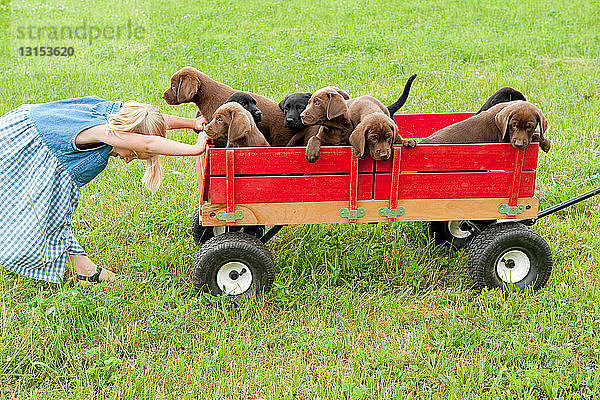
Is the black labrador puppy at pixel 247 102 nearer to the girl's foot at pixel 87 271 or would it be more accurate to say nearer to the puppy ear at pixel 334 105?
the puppy ear at pixel 334 105

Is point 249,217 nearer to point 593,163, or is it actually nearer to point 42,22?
point 593,163

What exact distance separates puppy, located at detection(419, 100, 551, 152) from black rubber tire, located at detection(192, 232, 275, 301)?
4.73 ft

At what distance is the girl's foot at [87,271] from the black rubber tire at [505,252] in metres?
2.71

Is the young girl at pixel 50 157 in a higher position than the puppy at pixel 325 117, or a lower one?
lower

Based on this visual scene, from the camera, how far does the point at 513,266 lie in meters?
4.84

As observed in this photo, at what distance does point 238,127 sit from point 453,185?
1516 millimetres

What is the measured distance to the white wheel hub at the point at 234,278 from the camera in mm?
4656

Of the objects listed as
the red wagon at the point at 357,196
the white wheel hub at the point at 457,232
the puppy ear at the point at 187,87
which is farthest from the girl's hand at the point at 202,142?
the white wheel hub at the point at 457,232

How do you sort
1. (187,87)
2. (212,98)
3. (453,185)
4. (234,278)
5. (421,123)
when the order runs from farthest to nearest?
1. (421,123)
2. (212,98)
3. (187,87)
4. (234,278)
5. (453,185)

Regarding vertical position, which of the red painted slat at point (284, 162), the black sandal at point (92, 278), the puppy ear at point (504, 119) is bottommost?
the black sandal at point (92, 278)

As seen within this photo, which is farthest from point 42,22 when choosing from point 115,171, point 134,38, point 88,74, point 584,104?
point 584,104

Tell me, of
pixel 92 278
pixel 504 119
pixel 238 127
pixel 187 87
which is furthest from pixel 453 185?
pixel 92 278

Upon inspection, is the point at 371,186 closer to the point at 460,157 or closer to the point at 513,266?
the point at 460,157

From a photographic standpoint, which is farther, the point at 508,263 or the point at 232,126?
the point at 508,263
